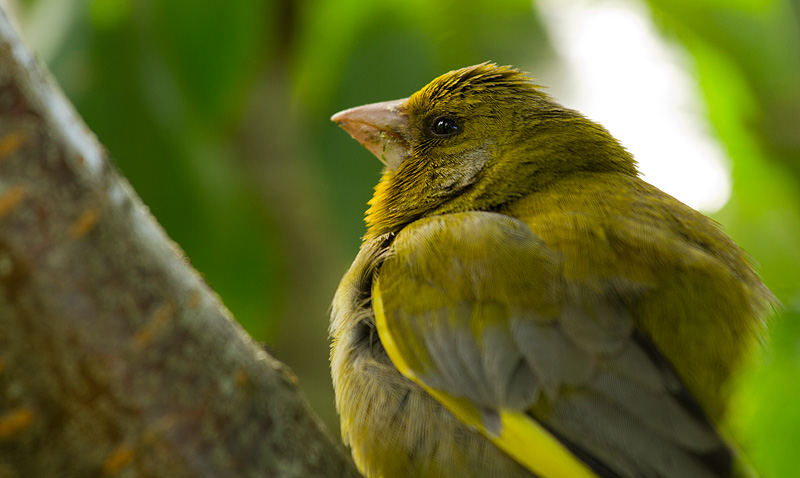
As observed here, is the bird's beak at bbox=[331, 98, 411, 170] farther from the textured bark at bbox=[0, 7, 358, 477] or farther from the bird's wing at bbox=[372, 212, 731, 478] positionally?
the textured bark at bbox=[0, 7, 358, 477]

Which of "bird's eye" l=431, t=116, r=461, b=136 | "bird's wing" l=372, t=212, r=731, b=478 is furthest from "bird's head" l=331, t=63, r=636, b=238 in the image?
"bird's wing" l=372, t=212, r=731, b=478

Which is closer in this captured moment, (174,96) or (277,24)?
(174,96)

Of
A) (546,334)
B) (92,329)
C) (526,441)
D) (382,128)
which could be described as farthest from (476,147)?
(92,329)

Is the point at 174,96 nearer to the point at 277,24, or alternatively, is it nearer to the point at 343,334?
the point at 277,24

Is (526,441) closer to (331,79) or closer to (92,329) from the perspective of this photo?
(92,329)

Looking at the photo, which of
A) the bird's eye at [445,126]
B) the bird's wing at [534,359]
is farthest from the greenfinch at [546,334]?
the bird's eye at [445,126]

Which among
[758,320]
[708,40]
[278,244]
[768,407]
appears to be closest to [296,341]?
[278,244]

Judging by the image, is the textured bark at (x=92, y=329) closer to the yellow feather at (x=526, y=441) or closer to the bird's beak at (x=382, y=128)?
the yellow feather at (x=526, y=441)
